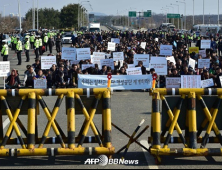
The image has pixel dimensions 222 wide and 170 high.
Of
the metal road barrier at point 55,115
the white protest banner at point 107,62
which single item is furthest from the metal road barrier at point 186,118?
the white protest banner at point 107,62

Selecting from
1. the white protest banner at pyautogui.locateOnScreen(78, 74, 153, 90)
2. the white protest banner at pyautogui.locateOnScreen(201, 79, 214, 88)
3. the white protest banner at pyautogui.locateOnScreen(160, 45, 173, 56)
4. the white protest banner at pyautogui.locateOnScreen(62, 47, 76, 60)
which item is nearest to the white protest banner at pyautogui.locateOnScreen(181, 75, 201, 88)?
the white protest banner at pyautogui.locateOnScreen(201, 79, 214, 88)

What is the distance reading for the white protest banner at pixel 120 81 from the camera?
21.1 meters

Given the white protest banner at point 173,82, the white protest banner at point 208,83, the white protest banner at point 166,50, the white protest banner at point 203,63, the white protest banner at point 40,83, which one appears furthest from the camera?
the white protest banner at point 166,50

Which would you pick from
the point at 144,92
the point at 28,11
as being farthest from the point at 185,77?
the point at 28,11

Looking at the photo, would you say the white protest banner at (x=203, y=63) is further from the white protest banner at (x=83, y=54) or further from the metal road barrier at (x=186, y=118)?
the metal road barrier at (x=186, y=118)

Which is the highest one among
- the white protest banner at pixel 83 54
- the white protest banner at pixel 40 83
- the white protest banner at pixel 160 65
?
the white protest banner at pixel 83 54

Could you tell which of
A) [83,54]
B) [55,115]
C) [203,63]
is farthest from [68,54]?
[55,115]

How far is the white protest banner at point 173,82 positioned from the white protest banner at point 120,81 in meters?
1.29

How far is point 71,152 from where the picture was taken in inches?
356

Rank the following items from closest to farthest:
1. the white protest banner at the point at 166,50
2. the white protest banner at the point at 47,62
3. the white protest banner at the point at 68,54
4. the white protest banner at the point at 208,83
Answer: the white protest banner at the point at 208,83 → the white protest banner at the point at 47,62 → the white protest banner at the point at 68,54 → the white protest banner at the point at 166,50

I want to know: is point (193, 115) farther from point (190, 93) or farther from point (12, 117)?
point (12, 117)

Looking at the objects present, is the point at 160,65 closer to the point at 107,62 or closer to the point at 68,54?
the point at 107,62

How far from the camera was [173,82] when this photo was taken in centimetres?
1989

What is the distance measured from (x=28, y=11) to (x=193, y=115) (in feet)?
408
